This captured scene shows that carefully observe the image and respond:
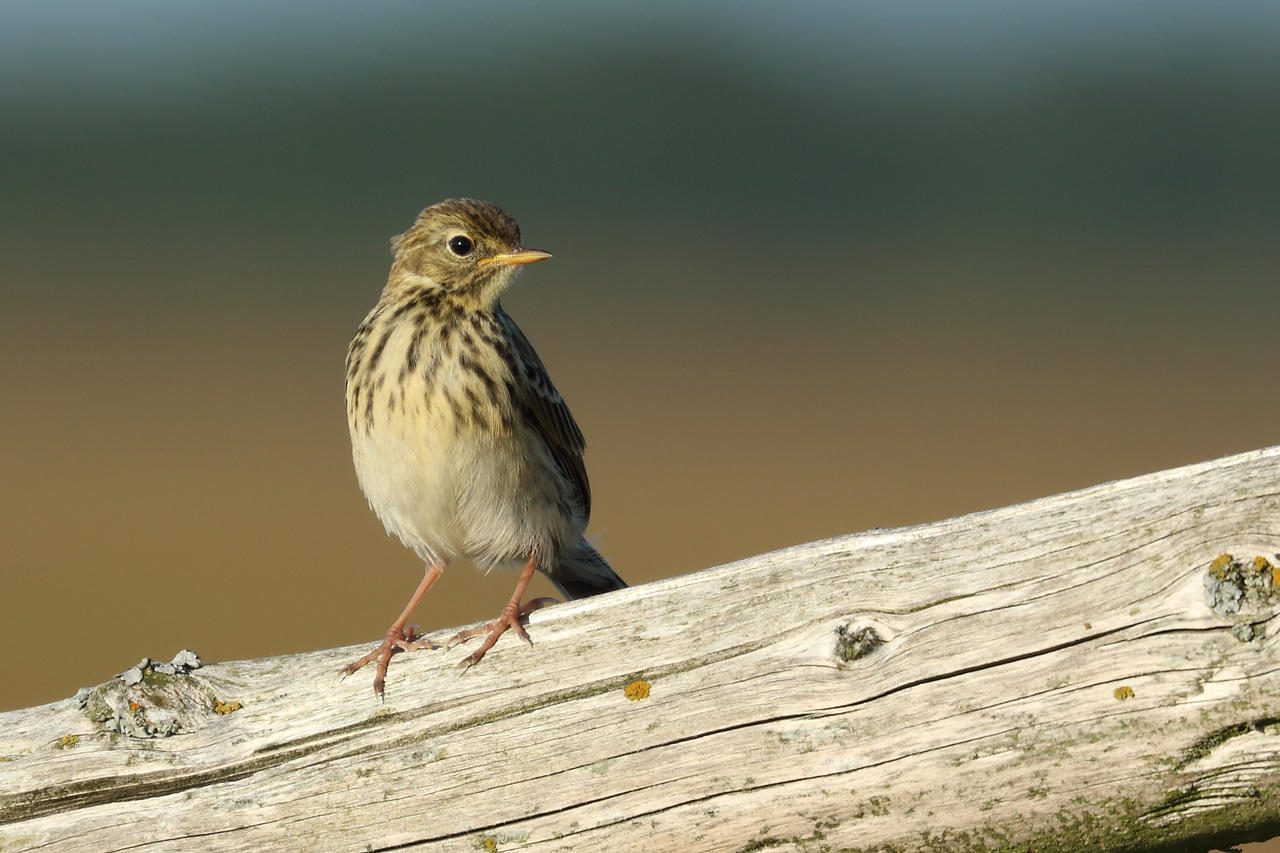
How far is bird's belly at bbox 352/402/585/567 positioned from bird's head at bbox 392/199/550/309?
0.81 m

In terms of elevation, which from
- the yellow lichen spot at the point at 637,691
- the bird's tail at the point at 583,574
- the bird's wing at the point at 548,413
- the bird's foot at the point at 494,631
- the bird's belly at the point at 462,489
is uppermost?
the bird's wing at the point at 548,413

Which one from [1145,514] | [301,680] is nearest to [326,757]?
[301,680]

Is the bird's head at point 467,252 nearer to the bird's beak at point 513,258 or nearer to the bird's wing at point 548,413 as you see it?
the bird's beak at point 513,258

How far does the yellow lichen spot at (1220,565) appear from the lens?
347 centimetres

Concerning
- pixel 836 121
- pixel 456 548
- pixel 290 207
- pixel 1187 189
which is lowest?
pixel 456 548

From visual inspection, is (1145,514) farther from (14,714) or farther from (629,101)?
(629,101)

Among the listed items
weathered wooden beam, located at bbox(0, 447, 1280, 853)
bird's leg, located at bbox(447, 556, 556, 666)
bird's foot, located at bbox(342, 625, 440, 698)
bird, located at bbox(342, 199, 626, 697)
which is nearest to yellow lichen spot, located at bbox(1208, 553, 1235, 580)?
weathered wooden beam, located at bbox(0, 447, 1280, 853)

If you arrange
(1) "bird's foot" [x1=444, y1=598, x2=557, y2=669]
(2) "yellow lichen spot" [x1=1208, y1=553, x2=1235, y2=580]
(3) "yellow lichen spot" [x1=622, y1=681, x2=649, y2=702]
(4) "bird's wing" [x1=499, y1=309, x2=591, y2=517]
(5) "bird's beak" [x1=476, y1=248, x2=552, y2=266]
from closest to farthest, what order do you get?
1. (2) "yellow lichen spot" [x1=1208, y1=553, x2=1235, y2=580]
2. (3) "yellow lichen spot" [x1=622, y1=681, x2=649, y2=702]
3. (1) "bird's foot" [x1=444, y1=598, x2=557, y2=669]
4. (4) "bird's wing" [x1=499, y1=309, x2=591, y2=517]
5. (5) "bird's beak" [x1=476, y1=248, x2=552, y2=266]

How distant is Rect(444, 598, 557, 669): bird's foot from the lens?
4.18 meters

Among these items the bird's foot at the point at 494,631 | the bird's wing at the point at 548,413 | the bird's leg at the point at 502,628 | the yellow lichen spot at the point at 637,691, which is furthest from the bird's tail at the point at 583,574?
the yellow lichen spot at the point at 637,691

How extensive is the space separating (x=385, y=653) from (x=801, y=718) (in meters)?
1.37

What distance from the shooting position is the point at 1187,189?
3544 cm

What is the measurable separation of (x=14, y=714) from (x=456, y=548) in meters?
1.91

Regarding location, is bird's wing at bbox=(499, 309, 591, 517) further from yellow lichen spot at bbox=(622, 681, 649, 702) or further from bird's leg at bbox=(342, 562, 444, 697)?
yellow lichen spot at bbox=(622, 681, 649, 702)
